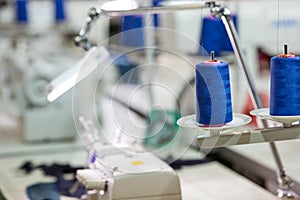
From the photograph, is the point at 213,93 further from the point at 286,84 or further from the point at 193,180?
the point at 193,180

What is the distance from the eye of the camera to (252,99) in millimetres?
1435

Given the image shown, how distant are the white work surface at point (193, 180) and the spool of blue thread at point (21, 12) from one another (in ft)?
3.25

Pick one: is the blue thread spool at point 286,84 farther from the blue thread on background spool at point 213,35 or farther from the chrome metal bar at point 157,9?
the blue thread on background spool at point 213,35

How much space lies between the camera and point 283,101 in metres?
1.16

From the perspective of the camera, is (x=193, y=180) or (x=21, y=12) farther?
(x=21, y=12)

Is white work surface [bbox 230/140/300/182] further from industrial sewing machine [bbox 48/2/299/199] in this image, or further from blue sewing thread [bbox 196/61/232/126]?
blue sewing thread [bbox 196/61/232/126]

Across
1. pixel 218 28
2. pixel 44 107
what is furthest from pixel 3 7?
pixel 218 28

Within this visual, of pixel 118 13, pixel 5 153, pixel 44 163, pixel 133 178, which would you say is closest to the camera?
pixel 133 178

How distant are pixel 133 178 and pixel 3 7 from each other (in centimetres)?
222

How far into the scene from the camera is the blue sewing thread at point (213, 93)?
3.81 ft

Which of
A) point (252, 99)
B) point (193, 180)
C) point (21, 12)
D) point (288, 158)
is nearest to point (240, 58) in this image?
point (252, 99)

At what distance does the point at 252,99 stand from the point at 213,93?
29cm

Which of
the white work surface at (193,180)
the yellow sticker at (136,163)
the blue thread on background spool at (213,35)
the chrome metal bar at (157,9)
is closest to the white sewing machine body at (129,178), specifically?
the yellow sticker at (136,163)

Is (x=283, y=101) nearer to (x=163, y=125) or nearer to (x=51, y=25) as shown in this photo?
(x=163, y=125)
